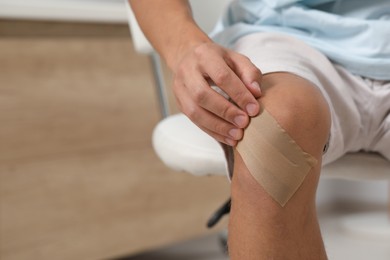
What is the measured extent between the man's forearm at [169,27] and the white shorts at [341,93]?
0.25ft

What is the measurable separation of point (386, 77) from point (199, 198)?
0.91 metres

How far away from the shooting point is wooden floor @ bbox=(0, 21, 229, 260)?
44.4 inches

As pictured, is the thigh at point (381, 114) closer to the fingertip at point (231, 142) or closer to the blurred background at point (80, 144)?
the fingertip at point (231, 142)

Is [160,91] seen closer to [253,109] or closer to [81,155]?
[81,155]

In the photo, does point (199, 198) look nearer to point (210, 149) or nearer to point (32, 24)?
point (32, 24)

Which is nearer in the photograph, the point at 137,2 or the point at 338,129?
the point at 338,129

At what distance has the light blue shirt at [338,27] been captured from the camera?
601 mm

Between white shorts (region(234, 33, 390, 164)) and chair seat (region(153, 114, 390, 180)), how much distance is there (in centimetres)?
2

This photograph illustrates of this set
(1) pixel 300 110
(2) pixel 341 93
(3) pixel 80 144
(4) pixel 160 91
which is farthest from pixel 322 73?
(3) pixel 80 144

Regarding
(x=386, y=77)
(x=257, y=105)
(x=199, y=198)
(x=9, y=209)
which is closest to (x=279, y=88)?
(x=257, y=105)

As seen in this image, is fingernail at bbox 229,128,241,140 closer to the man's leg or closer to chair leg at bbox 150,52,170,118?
the man's leg

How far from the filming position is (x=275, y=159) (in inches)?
17.1

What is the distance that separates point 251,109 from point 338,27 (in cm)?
24

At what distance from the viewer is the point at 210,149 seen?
2.15 feet
